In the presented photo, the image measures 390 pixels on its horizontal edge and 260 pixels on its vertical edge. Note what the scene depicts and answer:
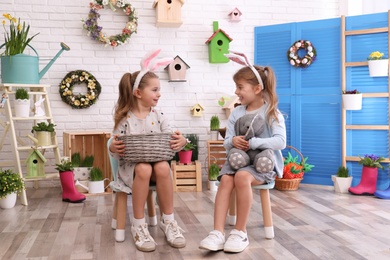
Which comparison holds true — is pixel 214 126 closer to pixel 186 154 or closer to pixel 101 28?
pixel 186 154

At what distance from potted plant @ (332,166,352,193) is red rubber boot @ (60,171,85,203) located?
2.18 meters

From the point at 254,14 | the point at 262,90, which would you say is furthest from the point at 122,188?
the point at 254,14

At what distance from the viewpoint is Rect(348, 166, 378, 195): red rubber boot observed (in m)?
4.22

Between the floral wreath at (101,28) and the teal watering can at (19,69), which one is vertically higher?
the floral wreath at (101,28)

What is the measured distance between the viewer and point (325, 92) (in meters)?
4.61

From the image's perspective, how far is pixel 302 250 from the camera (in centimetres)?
263

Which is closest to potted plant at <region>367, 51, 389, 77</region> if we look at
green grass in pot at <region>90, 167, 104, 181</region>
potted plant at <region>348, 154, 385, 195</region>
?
potted plant at <region>348, 154, 385, 195</region>

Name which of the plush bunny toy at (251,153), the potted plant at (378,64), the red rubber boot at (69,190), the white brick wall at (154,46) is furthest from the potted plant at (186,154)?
the potted plant at (378,64)

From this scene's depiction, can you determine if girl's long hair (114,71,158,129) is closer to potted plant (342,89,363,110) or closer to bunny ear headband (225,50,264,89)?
bunny ear headband (225,50,264,89)

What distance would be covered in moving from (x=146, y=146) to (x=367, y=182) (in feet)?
7.65

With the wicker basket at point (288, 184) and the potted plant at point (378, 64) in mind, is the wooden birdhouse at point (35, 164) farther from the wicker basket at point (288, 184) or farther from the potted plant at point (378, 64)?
the potted plant at point (378, 64)

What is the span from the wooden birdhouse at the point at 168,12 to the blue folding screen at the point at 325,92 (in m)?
0.88

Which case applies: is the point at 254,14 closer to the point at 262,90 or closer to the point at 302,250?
the point at 262,90

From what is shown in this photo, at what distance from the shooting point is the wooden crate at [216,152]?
4.77m
